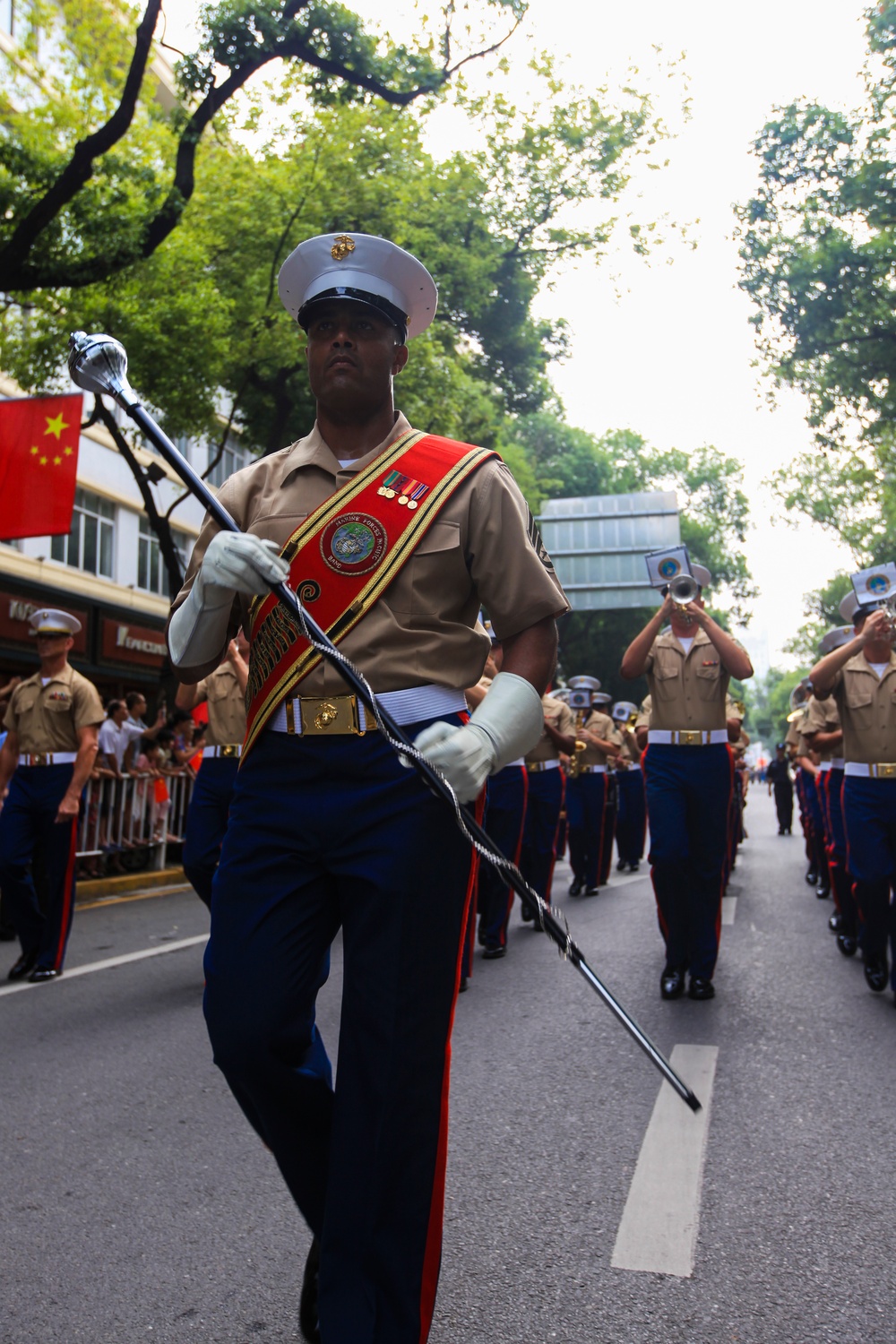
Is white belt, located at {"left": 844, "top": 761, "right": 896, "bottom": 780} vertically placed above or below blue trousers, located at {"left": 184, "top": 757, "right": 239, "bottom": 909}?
above

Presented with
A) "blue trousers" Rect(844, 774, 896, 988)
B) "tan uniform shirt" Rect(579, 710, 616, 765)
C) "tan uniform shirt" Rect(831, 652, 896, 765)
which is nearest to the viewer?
"blue trousers" Rect(844, 774, 896, 988)

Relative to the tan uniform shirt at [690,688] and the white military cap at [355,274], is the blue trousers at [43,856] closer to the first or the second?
the tan uniform shirt at [690,688]

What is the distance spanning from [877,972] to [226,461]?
25.8 meters

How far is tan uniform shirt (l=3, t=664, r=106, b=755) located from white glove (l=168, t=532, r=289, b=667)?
4.69 metres

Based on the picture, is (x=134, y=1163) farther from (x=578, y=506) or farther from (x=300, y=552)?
(x=578, y=506)

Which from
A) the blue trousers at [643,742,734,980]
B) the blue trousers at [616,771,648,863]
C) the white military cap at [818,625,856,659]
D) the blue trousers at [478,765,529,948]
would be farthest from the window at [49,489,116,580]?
the blue trousers at [643,742,734,980]

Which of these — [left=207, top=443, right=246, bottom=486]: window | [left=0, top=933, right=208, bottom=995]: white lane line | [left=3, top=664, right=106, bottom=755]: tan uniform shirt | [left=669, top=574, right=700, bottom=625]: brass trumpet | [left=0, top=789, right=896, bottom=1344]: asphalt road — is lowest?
[left=0, top=789, right=896, bottom=1344]: asphalt road

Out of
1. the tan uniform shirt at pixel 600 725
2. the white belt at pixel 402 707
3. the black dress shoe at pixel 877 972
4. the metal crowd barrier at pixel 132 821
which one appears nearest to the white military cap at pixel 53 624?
the metal crowd barrier at pixel 132 821

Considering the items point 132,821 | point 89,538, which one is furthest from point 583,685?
point 89,538

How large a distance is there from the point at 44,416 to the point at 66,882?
7.50 meters

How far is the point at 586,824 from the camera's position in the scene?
1239 centimetres

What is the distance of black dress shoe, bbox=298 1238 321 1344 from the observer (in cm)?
263

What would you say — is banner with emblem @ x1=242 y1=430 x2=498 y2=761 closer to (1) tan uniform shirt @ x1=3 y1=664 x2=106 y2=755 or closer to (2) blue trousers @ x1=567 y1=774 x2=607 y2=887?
(1) tan uniform shirt @ x1=3 y1=664 x2=106 y2=755

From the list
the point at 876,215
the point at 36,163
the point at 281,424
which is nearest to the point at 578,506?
the point at 876,215
